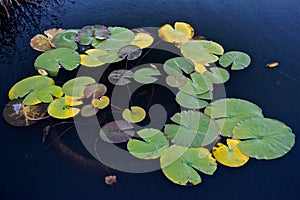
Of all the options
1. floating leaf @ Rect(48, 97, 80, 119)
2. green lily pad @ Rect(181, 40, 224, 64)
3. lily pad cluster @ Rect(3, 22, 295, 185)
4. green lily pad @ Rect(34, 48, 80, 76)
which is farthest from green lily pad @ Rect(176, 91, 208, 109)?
green lily pad @ Rect(34, 48, 80, 76)

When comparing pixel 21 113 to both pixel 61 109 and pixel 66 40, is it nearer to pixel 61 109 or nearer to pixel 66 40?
pixel 61 109

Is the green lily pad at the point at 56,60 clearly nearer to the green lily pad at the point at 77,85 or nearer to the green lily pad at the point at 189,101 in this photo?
the green lily pad at the point at 77,85

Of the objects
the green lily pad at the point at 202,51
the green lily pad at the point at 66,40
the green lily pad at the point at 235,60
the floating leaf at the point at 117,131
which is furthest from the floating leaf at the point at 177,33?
the floating leaf at the point at 117,131

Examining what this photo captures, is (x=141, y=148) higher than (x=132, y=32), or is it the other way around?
(x=132, y=32)

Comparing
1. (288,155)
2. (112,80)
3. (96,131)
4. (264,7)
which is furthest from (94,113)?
(264,7)

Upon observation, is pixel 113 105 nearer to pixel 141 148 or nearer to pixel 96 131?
pixel 96 131

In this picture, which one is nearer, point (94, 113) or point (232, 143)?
point (232, 143)
